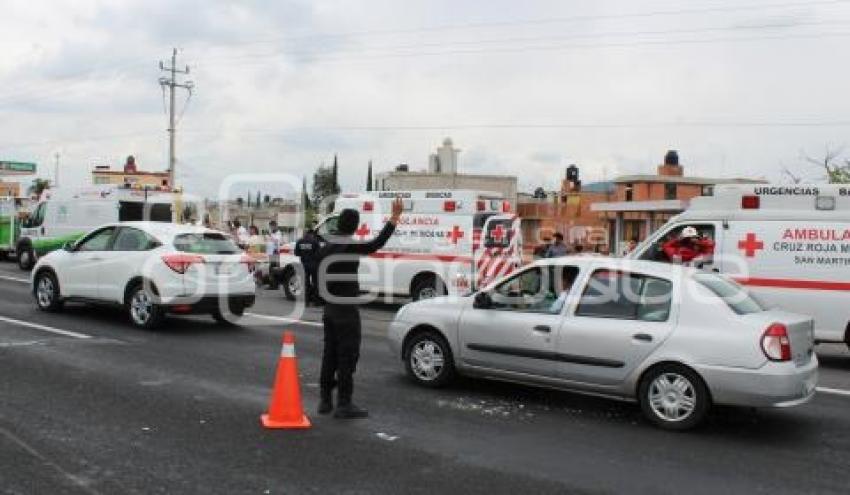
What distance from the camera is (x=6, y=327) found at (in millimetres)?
12047

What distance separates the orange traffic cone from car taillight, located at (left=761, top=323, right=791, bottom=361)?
12.2ft

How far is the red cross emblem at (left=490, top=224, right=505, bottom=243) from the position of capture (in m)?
15.8

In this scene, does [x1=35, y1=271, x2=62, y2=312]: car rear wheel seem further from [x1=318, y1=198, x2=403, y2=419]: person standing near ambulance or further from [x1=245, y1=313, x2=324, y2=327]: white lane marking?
[x1=318, y1=198, x2=403, y2=419]: person standing near ambulance

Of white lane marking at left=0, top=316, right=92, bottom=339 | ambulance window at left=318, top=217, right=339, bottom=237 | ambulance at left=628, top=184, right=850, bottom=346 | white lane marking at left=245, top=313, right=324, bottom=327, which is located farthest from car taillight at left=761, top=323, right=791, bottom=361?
ambulance window at left=318, top=217, right=339, bottom=237

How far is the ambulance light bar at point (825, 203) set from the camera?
436 inches

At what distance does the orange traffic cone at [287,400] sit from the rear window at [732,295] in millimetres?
3561

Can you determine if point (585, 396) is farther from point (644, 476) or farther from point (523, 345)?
point (644, 476)

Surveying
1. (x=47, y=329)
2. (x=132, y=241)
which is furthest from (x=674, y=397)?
(x=47, y=329)

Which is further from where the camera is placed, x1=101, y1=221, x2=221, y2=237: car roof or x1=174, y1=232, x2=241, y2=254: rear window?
x1=101, y1=221, x2=221, y2=237: car roof

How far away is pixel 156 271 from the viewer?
12.0 m

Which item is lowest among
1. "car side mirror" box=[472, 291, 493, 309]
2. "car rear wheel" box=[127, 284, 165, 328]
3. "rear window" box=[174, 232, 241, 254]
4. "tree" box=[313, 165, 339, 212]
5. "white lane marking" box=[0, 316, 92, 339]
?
"white lane marking" box=[0, 316, 92, 339]

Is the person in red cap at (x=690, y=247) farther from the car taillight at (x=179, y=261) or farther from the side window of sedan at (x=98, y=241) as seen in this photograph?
the side window of sedan at (x=98, y=241)

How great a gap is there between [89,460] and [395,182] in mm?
46409

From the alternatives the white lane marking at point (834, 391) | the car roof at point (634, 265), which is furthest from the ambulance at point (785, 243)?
the car roof at point (634, 265)
